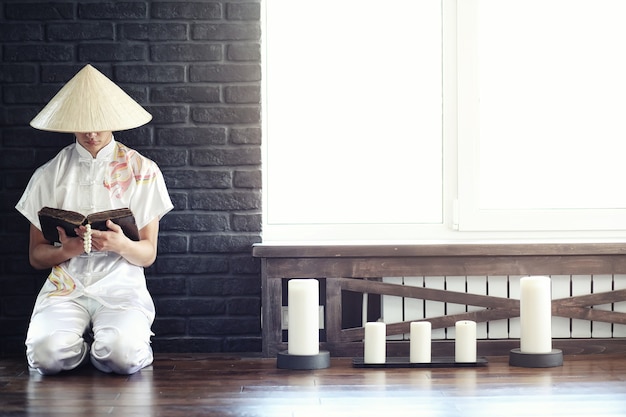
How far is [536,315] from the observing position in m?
3.26

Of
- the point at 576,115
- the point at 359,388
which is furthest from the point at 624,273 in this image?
the point at 359,388

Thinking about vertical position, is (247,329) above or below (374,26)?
below

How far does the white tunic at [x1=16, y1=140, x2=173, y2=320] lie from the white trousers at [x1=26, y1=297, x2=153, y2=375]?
0.05 m

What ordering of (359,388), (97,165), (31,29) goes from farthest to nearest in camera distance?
1. (31,29)
2. (97,165)
3. (359,388)

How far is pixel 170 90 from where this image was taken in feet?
11.7

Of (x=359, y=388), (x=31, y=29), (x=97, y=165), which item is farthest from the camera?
(x=31, y=29)

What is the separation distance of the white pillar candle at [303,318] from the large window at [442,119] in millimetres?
460

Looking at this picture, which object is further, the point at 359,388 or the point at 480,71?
the point at 480,71

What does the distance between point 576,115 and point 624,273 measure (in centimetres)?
69

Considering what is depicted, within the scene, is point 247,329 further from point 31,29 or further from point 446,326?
point 31,29

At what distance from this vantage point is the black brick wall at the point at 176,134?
357cm

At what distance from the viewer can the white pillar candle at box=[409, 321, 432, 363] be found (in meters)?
3.26

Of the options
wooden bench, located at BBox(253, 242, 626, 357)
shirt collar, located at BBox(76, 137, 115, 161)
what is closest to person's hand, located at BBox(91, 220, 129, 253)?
shirt collar, located at BBox(76, 137, 115, 161)

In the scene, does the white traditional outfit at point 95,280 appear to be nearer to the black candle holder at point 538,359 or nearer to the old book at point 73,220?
the old book at point 73,220
